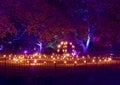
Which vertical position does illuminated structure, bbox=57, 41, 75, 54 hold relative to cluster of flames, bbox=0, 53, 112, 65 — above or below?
above

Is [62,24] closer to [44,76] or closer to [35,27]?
[35,27]

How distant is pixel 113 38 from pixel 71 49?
4692 mm

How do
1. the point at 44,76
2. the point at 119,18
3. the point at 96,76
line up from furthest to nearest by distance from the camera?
the point at 119,18 → the point at 96,76 → the point at 44,76

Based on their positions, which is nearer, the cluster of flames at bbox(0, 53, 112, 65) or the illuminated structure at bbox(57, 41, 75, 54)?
the cluster of flames at bbox(0, 53, 112, 65)

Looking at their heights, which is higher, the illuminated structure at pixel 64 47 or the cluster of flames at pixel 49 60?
the illuminated structure at pixel 64 47

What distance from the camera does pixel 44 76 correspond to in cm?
1783

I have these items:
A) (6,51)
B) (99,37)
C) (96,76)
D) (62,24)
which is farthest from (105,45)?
(96,76)

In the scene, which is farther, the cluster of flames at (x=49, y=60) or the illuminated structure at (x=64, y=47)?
the illuminated structure at (x=64, y=47)

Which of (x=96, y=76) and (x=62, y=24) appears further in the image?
(x=62, y=24)

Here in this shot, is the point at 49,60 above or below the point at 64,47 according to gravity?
below

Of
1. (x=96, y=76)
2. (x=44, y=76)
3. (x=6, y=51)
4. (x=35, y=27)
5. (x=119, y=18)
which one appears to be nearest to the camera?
(x=44, y=76)

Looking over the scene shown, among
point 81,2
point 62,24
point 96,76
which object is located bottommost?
point 96,76

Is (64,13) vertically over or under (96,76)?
over

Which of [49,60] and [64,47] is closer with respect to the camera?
[49,60]
